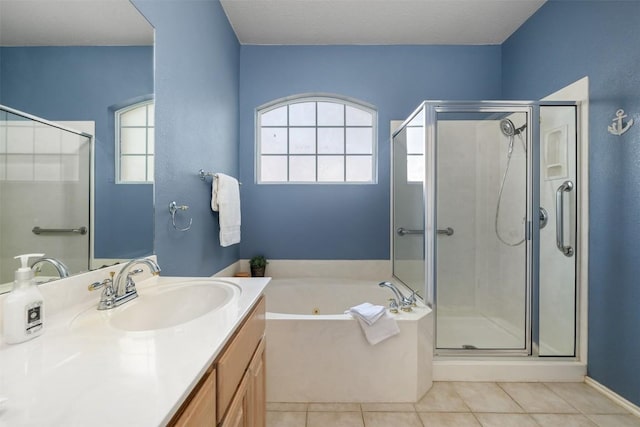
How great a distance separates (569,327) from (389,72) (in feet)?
7.94

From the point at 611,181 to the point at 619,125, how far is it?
31 centimetres

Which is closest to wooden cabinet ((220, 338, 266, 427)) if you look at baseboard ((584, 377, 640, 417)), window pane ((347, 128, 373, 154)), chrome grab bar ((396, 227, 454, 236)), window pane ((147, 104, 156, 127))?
window pane ((147, 104, 156, 127))

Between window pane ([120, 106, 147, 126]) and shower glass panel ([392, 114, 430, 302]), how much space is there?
1613 millimetres

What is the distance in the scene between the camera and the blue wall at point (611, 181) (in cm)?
155

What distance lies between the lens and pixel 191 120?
5.64ft

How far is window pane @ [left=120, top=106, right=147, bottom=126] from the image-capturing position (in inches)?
43.8

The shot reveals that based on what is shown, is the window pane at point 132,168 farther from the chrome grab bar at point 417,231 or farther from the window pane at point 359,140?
the window pane at point 359,140

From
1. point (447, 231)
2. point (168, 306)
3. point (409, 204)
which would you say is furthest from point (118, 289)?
point (447, 231)

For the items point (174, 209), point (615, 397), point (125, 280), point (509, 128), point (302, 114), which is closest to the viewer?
point (125, 280)

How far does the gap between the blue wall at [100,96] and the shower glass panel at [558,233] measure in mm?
2391

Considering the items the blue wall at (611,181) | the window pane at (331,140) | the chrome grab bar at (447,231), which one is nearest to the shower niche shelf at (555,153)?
the blue wall at (611,181)

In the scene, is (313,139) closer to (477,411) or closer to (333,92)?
(333,92)

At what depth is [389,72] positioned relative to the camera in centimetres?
270

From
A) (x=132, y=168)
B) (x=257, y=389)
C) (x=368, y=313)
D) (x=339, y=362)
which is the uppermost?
(x=132, y=168)
